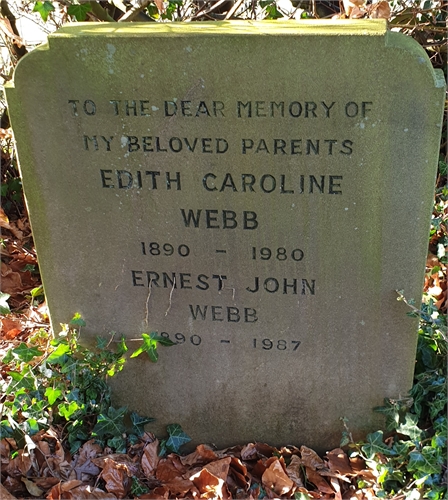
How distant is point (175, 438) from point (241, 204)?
4.19 ft

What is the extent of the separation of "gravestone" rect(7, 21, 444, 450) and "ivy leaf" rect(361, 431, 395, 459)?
9 centimetres

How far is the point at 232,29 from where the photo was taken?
2.00m

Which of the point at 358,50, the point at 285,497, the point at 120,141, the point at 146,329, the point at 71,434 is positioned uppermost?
the point at 358,50

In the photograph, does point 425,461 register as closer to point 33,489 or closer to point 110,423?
point 110,423

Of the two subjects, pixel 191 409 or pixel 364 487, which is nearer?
pixel 364 487

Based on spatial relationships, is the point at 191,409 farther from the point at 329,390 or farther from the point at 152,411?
the point at 329,390

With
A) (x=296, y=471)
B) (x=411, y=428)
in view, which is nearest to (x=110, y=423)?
(x=296, y=471)

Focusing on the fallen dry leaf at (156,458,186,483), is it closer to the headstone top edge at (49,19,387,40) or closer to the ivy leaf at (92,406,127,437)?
the ivy leaf at (92,406,127,437)

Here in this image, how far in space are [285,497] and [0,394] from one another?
1473 mm

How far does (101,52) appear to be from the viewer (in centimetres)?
200

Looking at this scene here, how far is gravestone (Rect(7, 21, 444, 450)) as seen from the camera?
76.6 inches

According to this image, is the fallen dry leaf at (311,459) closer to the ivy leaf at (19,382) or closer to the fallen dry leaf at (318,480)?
the fallen dry leaf at (318,480)

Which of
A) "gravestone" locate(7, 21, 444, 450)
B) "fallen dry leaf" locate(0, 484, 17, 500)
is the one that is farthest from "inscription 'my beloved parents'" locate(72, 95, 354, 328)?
"fallen dry leaf" locate(0, 484, 17, 500)

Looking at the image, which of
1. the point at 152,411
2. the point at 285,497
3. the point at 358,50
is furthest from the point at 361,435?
the point at 358,50
